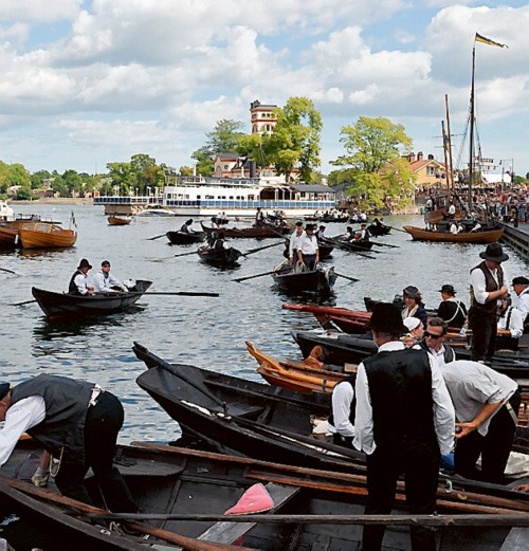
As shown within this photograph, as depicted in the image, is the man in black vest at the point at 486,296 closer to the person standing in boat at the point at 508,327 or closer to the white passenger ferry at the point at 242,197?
the person standing in boat at the point at 508,327

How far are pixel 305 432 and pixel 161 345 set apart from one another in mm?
10911

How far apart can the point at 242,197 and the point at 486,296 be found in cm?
9491

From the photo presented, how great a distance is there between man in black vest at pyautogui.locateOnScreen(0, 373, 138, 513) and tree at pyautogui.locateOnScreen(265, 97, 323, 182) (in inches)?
4131

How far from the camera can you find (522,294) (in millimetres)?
14359

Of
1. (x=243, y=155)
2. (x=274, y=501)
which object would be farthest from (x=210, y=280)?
(x=243, y=155)

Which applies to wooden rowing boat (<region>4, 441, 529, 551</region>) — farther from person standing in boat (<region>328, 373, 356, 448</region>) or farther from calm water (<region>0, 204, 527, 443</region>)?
calm water (<region>0, 204, 527, 443</region>)

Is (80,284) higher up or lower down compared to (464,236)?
higher up

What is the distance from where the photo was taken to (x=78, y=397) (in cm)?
660

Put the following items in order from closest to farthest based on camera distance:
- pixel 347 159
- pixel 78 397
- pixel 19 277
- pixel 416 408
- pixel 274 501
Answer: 1. pixel 416 408
2. pixel 78 397
3. pixel 274 501
4. pixel 19 277
5. pixel 347 159

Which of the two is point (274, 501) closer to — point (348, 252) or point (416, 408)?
point (416, 408)

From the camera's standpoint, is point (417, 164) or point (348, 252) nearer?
point (348, 252)

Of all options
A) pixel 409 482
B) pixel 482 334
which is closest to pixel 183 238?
pixel 482 334

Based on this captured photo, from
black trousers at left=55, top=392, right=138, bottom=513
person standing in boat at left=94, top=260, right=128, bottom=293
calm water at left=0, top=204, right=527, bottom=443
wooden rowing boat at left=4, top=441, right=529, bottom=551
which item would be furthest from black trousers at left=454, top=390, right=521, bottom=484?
person standing in boat at left=94, top=260, right=128, bottom=293

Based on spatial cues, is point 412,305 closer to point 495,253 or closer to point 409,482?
point 495,253
